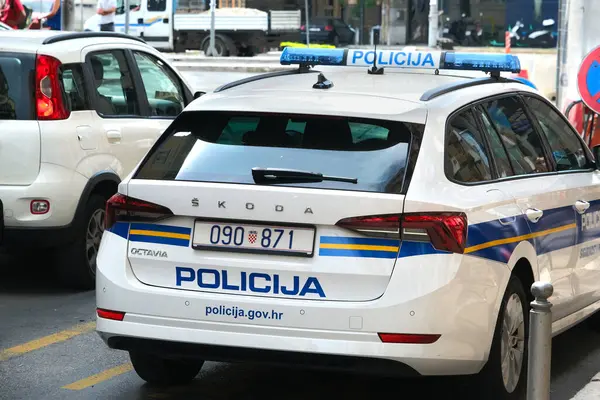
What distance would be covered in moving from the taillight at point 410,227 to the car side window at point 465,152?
34 centimetres

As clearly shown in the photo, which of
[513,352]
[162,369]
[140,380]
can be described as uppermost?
[513,352]

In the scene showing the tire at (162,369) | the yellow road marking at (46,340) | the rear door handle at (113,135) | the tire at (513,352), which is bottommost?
the yellow road marking at (46,340)

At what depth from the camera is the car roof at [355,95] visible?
17.5ft

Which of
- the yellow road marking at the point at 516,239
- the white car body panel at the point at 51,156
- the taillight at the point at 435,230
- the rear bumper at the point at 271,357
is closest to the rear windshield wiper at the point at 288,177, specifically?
the taillight at the point at 435,230

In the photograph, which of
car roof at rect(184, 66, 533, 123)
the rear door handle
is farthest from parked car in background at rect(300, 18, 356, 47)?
car roof at rect(184, 66, 533, 123)

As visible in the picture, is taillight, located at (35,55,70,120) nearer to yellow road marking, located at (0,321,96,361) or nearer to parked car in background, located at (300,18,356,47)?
yellow road marking, located at (0,321,96,361)

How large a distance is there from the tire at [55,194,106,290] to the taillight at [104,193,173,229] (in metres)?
3.03

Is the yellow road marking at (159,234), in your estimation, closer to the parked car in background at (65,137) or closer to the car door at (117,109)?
the parked car in background at (65,137)

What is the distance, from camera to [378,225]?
4.91m

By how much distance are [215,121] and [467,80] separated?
4.36 ft

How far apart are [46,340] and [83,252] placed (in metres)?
1.48

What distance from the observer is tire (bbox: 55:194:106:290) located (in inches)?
332

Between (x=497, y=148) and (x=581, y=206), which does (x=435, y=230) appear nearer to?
(x=497, y=148)

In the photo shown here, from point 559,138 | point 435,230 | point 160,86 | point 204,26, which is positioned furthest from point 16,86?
point 204,26
